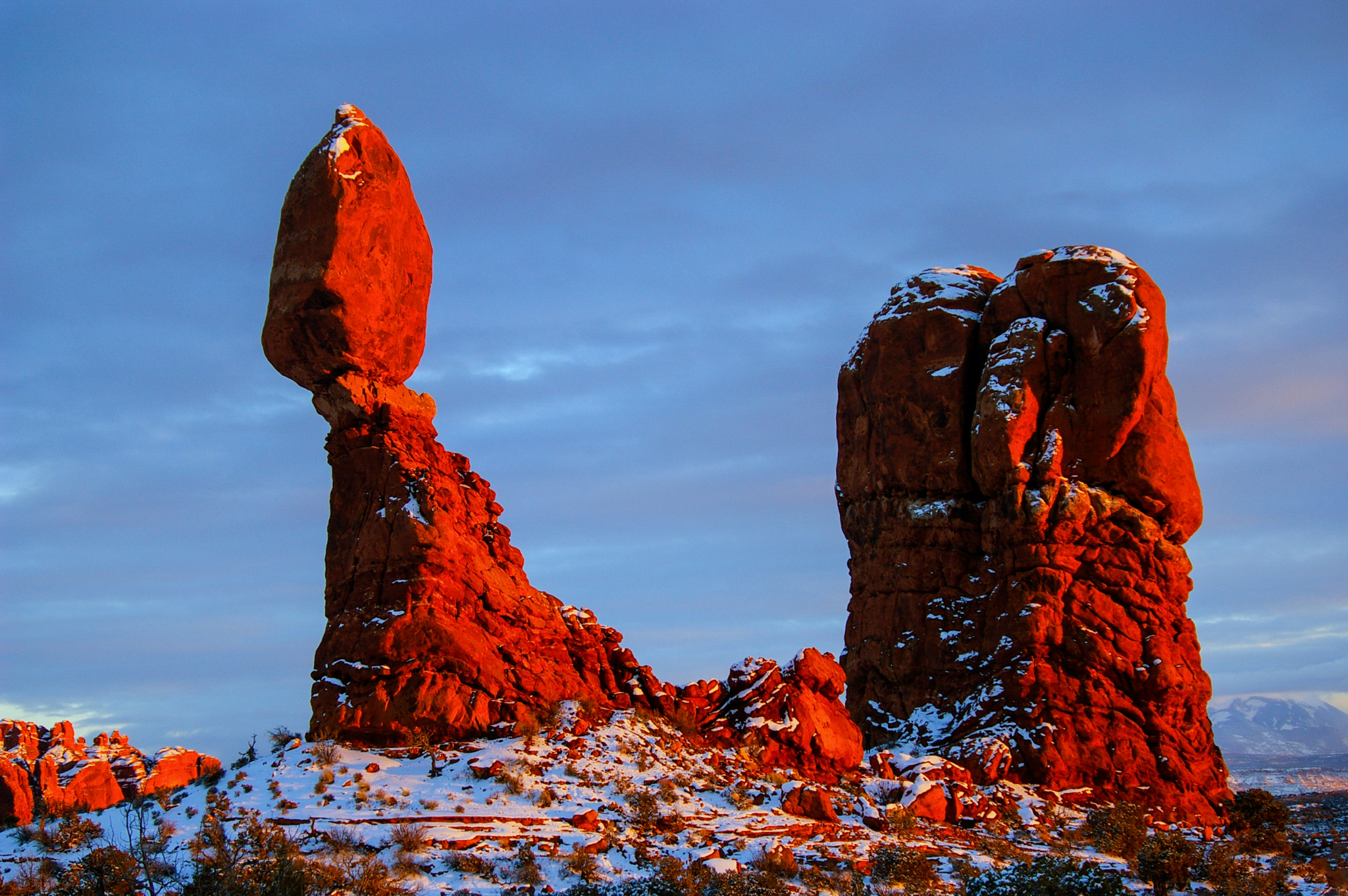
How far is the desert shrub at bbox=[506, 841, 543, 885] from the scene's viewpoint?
16.3 m

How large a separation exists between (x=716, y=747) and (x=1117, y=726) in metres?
11.6

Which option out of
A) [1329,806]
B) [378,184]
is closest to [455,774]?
[378,184]

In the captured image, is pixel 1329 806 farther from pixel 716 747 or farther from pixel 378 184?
pixel 378 184

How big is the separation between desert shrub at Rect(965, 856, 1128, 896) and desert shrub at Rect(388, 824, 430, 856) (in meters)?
8.52

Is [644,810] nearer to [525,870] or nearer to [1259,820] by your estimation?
[525,870]

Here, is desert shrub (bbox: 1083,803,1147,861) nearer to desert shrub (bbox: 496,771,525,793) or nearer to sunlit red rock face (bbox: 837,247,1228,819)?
sunlit red rock face (bbox: 837,247,1228,819)

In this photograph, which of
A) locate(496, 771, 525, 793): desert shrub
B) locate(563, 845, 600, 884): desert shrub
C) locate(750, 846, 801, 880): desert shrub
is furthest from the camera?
locate(496, 771, 525, 793): desert shrub

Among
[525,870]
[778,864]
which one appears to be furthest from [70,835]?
[778,864]

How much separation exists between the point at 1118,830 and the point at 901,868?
301 inches

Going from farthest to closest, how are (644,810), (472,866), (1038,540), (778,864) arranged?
1. (1038,540)
2. (644,810)
3. (778,864)
4. (472,866)

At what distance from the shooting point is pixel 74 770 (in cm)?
2320

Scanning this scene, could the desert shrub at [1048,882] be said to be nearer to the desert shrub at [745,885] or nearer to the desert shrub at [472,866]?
the desert shrub at [745,885]

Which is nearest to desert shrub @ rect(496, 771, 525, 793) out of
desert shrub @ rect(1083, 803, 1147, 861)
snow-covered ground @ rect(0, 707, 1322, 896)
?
snow-covered ground @ rect(0, 707, 1322, 896)

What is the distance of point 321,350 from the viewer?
23.7 m
